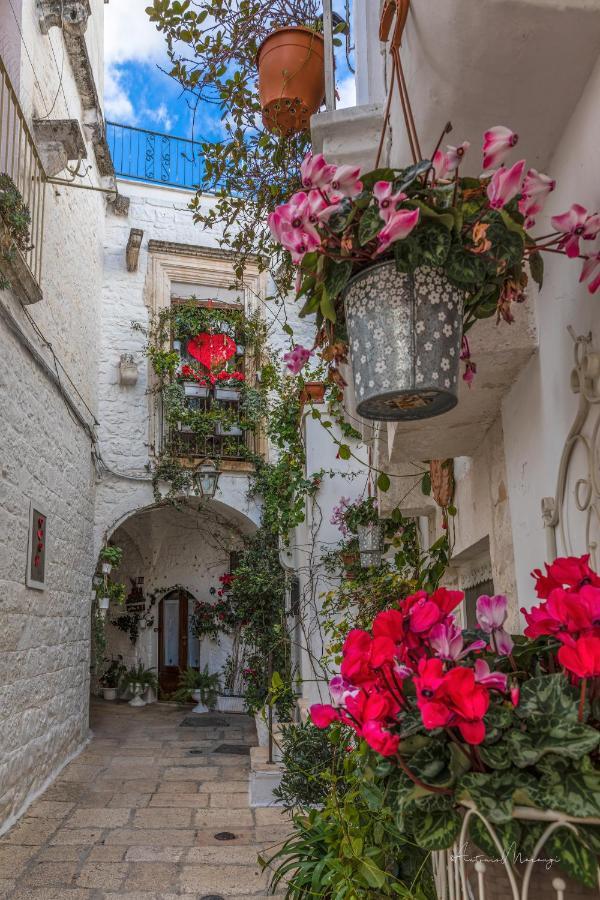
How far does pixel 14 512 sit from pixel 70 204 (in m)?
4.08

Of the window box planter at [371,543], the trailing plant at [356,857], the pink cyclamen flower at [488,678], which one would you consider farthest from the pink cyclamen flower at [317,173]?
Result: the window box planter at [371,543]

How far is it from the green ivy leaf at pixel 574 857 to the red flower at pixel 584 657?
0.69ft

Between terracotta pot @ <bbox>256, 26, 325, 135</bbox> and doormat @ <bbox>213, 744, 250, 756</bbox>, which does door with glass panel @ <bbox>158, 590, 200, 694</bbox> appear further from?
terracotta pot @ <bbox>256, 26, 325, 135</bbox>

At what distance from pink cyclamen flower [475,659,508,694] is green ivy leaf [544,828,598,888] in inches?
7.5

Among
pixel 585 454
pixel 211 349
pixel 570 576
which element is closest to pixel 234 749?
pixel 211 349

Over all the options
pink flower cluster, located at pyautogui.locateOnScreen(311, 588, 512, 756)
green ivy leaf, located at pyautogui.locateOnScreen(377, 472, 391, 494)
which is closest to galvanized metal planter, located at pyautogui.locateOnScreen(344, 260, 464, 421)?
pink flower cluster, located at pyautogui.locateOnScreen(311, 588, 512, 756)

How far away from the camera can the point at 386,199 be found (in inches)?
49.9

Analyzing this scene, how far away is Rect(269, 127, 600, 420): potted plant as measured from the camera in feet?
4.19

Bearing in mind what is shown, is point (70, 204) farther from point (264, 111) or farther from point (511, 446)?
point (511, 446)

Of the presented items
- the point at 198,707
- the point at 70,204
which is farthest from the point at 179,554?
the point at 70,204

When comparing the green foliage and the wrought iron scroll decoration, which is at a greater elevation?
the wrought iron scroll decoration

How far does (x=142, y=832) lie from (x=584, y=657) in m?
4.61

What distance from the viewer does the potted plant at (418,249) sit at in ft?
4.19

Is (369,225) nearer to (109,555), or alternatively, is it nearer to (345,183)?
(345,183)
